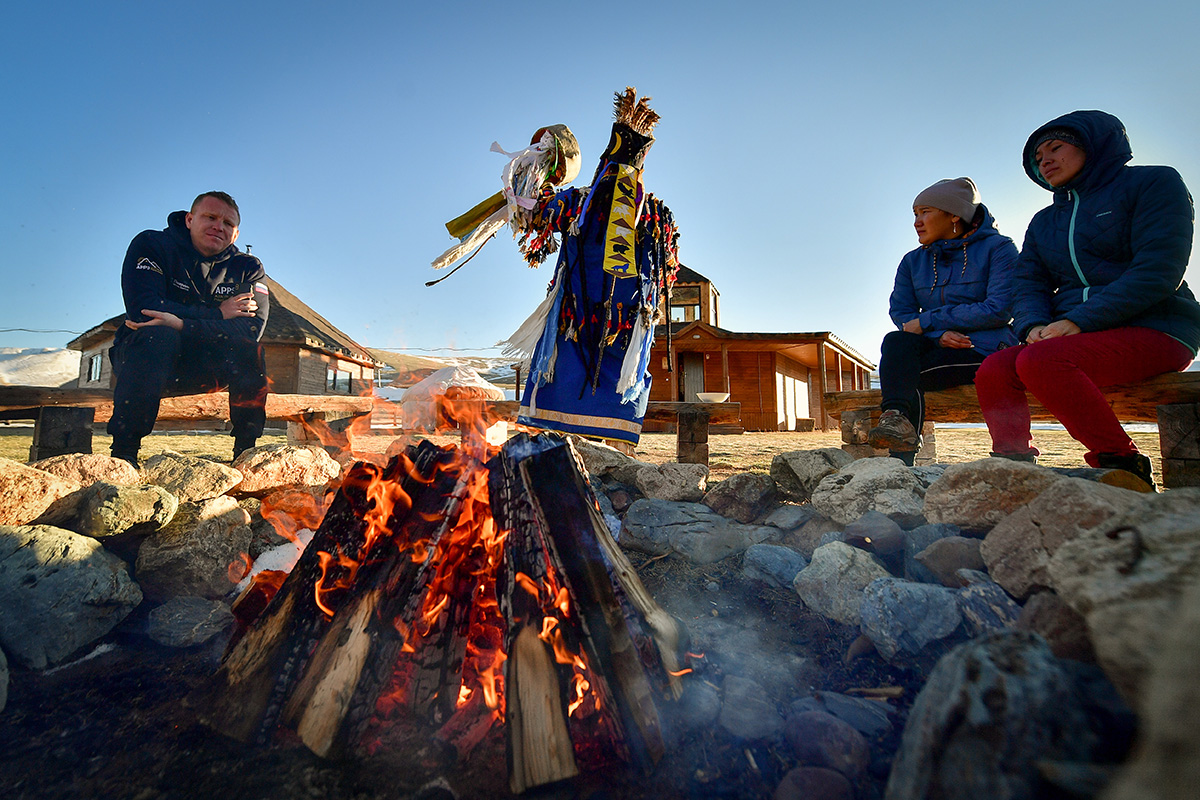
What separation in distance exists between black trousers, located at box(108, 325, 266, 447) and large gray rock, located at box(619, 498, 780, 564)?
3.15 m

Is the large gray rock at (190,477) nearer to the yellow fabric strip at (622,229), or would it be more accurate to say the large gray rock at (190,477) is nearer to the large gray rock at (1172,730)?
the yellow fabric strip at (622,229)

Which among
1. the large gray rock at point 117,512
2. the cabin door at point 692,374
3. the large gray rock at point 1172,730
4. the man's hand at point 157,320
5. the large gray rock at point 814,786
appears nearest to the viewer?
the large gray rock at point 1172,730

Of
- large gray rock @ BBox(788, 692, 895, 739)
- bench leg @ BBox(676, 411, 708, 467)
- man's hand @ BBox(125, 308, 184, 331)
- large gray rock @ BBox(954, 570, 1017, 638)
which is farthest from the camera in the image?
bench leg @ BBox(676, 411, 708, 467)

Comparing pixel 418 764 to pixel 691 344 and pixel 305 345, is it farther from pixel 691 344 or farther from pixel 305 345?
pixel 305 345

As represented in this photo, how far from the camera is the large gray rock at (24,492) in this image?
6.48 ft

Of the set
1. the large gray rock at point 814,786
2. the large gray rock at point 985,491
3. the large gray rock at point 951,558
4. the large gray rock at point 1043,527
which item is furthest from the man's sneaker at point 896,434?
the large gray rock at point 814,786

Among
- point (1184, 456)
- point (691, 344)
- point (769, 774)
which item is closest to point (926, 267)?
point (1184, 456)

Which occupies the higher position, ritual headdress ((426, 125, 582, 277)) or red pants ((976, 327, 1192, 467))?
ritual headdress ((426, 125, 582, 277))

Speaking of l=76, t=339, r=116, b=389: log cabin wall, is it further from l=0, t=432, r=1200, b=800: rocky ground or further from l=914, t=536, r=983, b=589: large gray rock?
l=914, t=536, r=983, b=589: large gray rock

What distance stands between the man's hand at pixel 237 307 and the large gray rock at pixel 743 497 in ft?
12.2

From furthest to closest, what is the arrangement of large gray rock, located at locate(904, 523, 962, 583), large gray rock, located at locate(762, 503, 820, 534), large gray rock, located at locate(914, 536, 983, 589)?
large gray rock, located at locate(762, 503, 820, 534), large gray rock, located at locate(904, 523, 962, 583), large gray rock, located at locate(914, 536, 983, 589)

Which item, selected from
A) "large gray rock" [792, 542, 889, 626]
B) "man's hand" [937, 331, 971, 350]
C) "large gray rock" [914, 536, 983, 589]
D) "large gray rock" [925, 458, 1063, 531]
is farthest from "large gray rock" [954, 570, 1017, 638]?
"man's hand" [937, 331, 971, 350]

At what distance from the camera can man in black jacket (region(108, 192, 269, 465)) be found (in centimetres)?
322

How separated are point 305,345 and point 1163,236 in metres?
20.1
